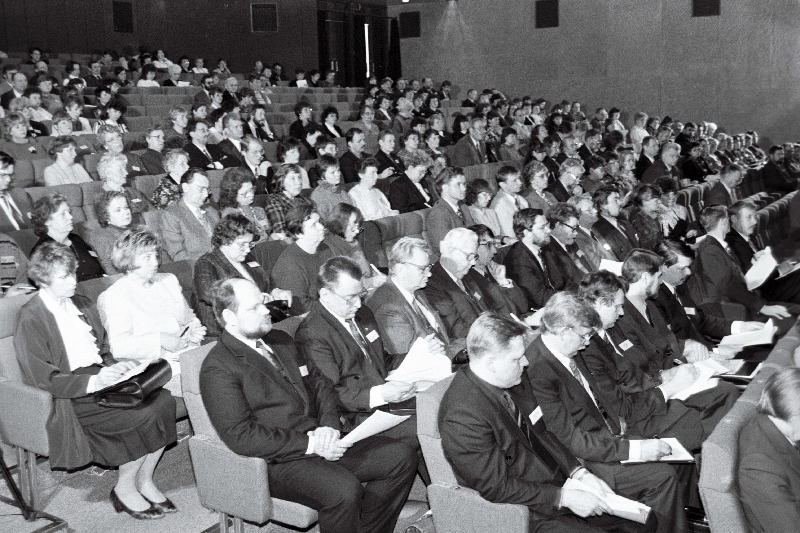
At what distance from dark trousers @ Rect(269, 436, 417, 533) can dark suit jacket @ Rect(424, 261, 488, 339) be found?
916 mm

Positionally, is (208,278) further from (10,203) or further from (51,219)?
(10,203)

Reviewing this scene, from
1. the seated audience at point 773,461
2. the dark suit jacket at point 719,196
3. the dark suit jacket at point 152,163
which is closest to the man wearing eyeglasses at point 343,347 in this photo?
the seated audience at point 773,461

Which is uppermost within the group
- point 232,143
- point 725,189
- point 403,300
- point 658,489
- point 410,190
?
point 232,143

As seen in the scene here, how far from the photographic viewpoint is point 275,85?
1173 cm

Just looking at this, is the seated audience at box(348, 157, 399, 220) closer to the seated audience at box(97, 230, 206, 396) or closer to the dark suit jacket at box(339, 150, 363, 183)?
the dark suit jacket at box(339, 150, 363, 183)

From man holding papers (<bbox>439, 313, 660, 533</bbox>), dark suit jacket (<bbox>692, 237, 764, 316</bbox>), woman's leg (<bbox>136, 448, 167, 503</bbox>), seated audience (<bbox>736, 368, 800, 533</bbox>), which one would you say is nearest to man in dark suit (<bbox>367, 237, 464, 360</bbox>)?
man holding papers (<bbox>439, 313, 660, 533</bbox>)

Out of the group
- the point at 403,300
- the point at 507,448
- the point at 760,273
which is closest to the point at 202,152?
the point at 403,300

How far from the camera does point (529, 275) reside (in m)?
4.25

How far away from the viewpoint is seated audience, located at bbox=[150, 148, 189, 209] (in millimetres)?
4680

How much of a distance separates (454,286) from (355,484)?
136 centimetres

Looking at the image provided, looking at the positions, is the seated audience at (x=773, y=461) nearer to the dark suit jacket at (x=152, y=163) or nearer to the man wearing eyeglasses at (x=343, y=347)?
the man wearing eyeglasses at (x=343, y=347)

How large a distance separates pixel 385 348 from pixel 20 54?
34.5ft

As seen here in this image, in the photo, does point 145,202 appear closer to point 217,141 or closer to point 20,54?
point 217,141

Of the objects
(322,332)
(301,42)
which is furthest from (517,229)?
(301,42)
